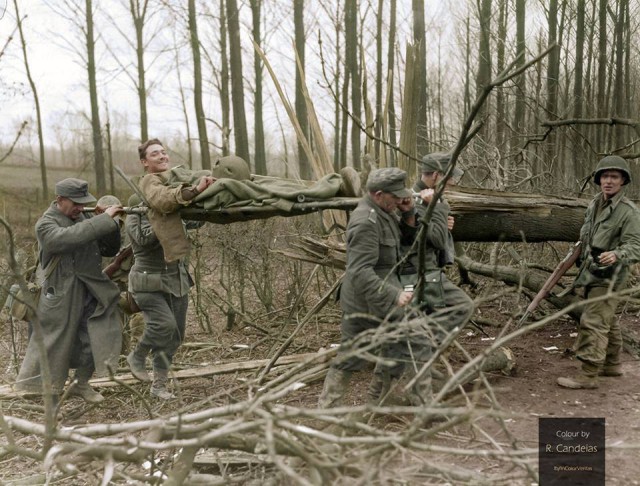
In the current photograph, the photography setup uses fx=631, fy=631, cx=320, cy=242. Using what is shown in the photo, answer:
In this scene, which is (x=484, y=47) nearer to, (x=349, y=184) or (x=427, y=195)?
(x=349, y=184)

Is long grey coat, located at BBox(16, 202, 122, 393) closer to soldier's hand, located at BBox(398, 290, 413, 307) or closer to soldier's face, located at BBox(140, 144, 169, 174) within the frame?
soldier's face, located at BBox(140, 144, 169, 174)

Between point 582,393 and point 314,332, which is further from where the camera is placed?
point 314,332

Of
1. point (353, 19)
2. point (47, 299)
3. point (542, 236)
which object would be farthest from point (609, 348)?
point (353, 19)

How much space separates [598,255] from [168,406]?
3587mm

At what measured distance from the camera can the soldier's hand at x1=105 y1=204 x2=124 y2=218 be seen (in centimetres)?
485

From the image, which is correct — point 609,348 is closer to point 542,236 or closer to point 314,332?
point 542,236

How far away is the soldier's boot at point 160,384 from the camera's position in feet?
16.8

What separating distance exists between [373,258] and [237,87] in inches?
421

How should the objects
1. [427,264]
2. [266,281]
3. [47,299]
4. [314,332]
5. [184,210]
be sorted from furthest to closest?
[266,281] → [314,332] → [47,299] → [184,210] → [427,264]

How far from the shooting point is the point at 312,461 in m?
2.18

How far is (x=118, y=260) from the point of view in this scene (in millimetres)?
5531

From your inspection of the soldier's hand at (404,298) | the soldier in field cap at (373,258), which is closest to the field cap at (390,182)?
Result: the soldier in field cap at (373,258)

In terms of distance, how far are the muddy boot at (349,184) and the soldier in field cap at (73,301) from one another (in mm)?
1774

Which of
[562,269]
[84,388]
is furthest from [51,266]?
[562,269]
